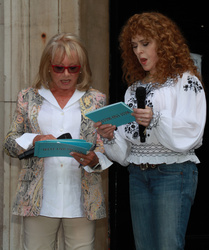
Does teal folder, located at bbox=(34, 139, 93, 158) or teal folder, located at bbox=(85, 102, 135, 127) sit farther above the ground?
teal folder, located at bbox=(85, 102, 135, 127)

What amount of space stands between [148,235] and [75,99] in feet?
3.60

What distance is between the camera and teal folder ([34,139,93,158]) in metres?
2.98

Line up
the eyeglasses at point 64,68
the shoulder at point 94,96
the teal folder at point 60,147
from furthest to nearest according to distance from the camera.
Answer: the shoulder at point 94,96 < the eyeglasses at point 64,68 < the teal folder at point 60,147

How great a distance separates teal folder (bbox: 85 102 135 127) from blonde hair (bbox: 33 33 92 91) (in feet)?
1.90

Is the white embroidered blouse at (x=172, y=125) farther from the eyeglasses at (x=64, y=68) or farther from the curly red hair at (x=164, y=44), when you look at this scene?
the eyeglasses at (x=64, y=68)

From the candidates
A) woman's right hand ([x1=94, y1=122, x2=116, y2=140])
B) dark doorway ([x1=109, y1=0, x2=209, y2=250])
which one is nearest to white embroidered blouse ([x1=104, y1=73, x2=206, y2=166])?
woman's right hand ([x1=94, y1=122, x2=116, y2=140])

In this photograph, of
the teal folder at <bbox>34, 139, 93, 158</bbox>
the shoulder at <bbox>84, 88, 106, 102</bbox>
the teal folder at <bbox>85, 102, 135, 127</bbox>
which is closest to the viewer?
the teal folder at <bbox>85, 102, 135, 127</bbox>

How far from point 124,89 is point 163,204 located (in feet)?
7.89

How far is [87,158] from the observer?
3145mm

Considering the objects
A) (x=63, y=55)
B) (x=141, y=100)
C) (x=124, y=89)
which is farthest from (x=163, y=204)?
(x=124, y=89)

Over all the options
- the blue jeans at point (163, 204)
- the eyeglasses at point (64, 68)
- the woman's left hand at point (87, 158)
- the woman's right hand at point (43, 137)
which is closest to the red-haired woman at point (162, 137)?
the blue jeans at point (163, 204)

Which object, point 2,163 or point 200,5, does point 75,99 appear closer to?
point 2,163

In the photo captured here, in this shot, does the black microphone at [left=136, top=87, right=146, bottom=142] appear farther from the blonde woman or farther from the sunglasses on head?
the sunglasses on head

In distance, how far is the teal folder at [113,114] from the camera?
9.34 feet
